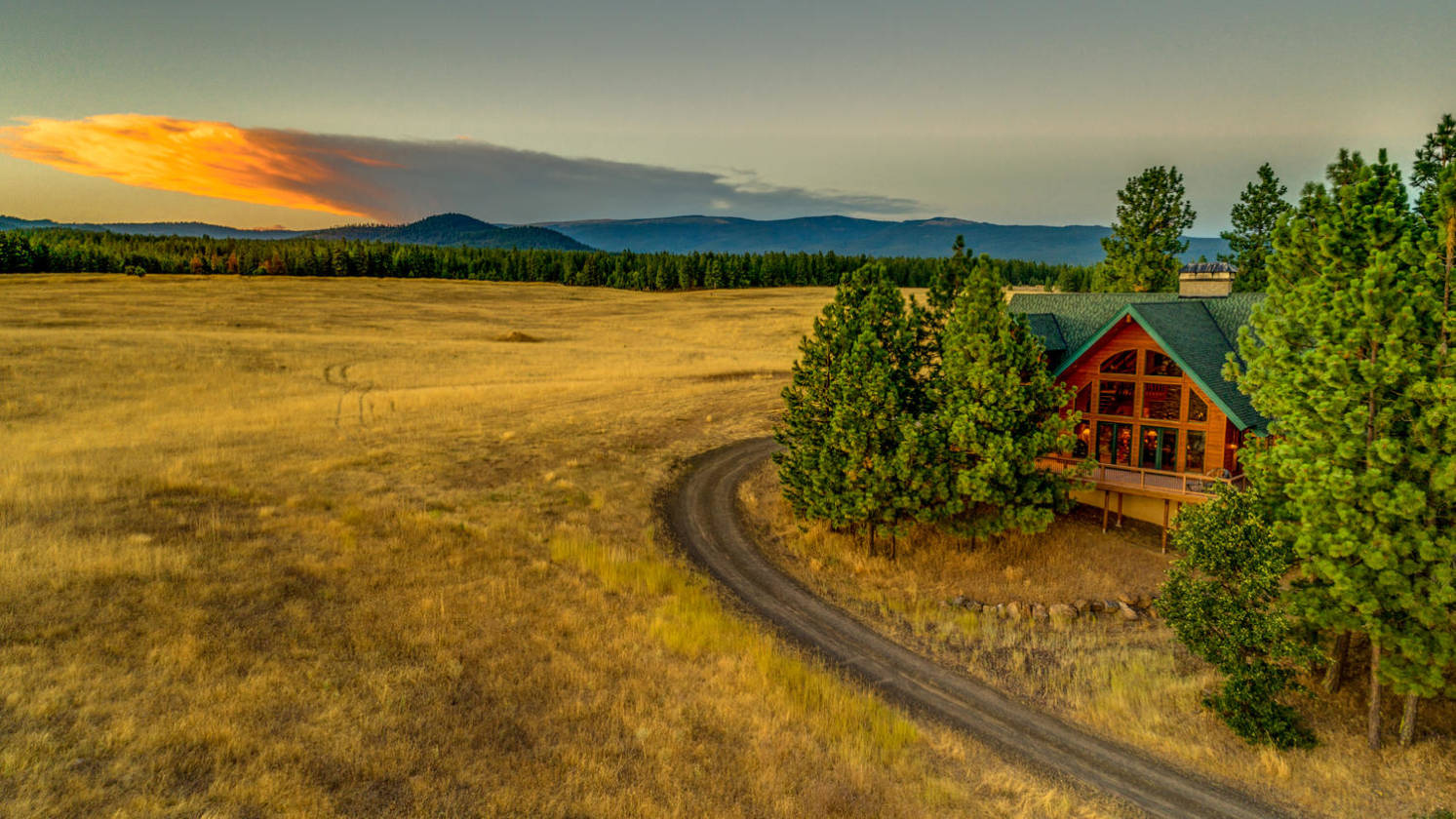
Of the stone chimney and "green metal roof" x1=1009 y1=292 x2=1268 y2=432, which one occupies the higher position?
the stone chimney

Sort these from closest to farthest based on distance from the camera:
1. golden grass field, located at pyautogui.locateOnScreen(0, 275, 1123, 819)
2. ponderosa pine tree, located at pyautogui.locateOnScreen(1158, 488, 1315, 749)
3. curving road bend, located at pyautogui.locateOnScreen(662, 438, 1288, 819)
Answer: golden grass field, located at pyautogui.locateOnScreen(0, 275, 1123, 819)
curving road bend, located at pyautogui.locateOnScreen(662, 438, 1288, 819)
ponderosa pine tree, located at pyautogui.locateOnScreen(1158, 488, 1315, 749)

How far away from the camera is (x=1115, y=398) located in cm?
2959

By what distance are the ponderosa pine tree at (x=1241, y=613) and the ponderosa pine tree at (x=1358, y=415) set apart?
65 cm

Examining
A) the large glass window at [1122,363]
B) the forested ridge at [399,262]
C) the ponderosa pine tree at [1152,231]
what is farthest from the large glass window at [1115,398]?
the forested ridge at [399,262]

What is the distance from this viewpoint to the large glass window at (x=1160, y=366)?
27859 millimetres

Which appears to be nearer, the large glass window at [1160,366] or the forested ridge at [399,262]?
the large glass window at [1160,366]

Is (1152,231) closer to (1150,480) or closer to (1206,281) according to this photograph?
(1206,281)

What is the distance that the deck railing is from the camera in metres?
26.2

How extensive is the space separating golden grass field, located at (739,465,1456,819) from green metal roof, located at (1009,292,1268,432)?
6481mm

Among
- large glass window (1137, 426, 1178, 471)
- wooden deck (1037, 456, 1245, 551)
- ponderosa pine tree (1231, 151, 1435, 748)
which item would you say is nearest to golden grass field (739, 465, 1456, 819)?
wooden deck (1037, 456, 1245, 551)

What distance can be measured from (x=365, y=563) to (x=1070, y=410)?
90.9ft

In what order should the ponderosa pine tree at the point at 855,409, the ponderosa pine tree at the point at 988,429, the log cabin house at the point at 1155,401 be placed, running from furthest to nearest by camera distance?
the log cabin house at the point at 1155,401 → the ponderosa pine tree at the point at 855,409 → the ponderosa pine tree at the point at 988,429

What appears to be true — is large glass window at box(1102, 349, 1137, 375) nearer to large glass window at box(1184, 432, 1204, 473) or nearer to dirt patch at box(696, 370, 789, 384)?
large glass window at box(1184, 432, 1204, 473)

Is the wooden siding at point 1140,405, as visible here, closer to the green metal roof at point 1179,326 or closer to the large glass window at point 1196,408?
the large glass window at point 1196,408
